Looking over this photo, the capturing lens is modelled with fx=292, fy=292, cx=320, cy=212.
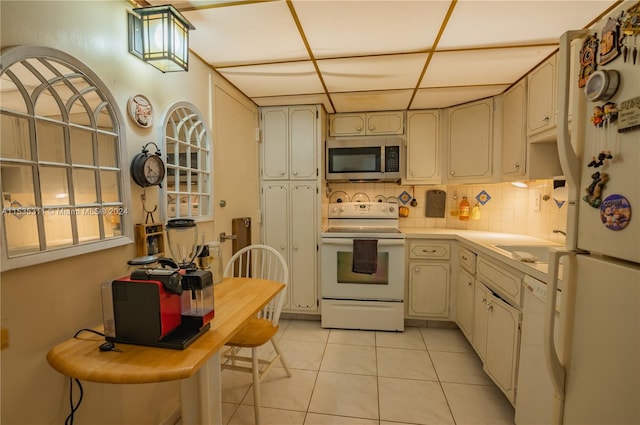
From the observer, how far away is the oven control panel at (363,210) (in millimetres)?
3012

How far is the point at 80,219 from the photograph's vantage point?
110 cm

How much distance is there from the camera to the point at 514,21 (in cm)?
145

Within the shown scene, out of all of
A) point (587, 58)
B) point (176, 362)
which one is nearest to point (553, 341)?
point (587, 58)

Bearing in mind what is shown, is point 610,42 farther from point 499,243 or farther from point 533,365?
point 499,243

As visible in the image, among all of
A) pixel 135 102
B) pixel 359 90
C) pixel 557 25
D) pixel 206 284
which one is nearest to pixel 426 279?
pixel 359 90

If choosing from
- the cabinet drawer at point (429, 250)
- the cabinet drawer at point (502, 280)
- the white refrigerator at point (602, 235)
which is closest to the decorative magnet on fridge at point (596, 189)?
the white refrigerator at point (602, 235)

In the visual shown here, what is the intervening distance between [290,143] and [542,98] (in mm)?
1973

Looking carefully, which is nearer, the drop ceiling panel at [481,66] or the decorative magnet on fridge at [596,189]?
the decorative magnet on fridge at [596,189]

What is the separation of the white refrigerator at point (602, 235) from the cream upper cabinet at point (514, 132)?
1.50m

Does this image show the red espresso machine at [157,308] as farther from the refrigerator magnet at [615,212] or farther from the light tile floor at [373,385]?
the refrigerator magnet at [615,212]

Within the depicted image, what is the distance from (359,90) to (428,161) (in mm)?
1056

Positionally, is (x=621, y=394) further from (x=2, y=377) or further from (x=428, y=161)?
(x=428, y=161)

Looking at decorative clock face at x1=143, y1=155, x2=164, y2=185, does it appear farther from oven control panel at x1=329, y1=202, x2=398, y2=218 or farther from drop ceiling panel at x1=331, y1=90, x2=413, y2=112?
oven control panel at x1=329, y1=202, x2=398, y2=218

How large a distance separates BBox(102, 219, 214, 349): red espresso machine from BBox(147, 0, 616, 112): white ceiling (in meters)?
1.21
